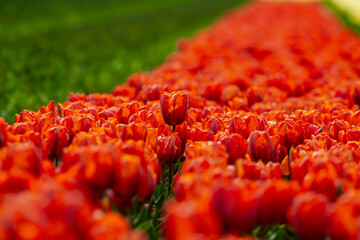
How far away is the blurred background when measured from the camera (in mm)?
4633

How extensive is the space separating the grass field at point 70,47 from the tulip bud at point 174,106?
1452mm

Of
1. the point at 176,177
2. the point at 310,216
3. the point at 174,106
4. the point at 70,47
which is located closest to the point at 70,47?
the point at 70,47

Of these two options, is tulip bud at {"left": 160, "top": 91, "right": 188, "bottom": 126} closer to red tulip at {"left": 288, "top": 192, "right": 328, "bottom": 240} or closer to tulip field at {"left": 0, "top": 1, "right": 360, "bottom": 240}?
tulip field at {"left": 0, "top": 1, "right": 360, "bottom": 240}

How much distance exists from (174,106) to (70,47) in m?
5.61

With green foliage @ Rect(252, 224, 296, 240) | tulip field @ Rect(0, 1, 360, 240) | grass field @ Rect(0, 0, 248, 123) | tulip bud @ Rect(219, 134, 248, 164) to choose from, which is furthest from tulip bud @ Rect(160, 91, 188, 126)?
grass field @ Rect(0, 0, 248, 123)

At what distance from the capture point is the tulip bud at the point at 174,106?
2.16 metres

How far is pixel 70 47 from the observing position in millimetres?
7379

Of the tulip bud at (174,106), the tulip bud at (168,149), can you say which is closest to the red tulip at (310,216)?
the tulip bud at (168,149)

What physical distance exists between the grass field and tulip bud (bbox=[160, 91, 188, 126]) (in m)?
1.45

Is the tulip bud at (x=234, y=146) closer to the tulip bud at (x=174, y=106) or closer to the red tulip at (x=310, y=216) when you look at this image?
the tulip bud at (x=174, y=106)

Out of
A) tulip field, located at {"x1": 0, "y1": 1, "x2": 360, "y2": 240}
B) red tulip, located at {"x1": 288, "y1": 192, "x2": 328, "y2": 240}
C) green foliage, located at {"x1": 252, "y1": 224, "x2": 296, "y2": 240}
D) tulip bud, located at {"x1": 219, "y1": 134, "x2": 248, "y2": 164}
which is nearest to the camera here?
tulip field, located at {"x1": 0, "y1": 1, "x2": 360, "y2": 240}

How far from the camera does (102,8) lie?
1647 cm

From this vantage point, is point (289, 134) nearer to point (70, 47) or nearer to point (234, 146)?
point (234, 146)

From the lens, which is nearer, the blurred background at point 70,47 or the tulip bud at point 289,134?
the tulip bud at point 289,134
